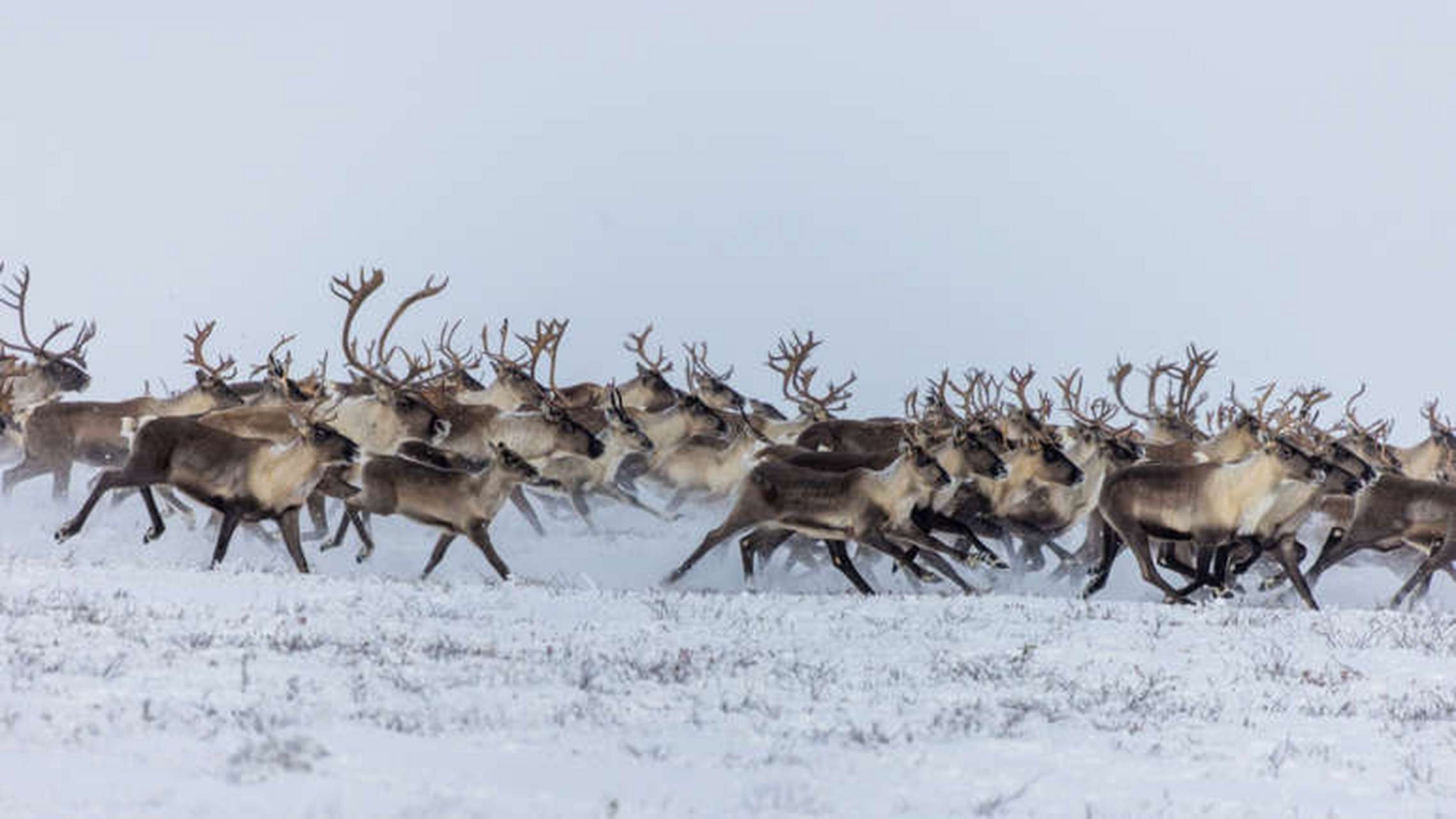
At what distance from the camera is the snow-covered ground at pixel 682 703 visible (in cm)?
560

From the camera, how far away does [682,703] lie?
271 inches

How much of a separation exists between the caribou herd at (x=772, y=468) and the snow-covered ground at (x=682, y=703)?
1.92 m

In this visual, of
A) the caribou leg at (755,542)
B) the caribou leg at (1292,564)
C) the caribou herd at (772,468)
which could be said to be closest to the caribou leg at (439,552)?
the caribou herd at (772,468)

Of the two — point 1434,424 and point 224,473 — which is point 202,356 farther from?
point 1434,424

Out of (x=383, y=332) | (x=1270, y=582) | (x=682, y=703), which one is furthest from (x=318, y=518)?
(x=682, y=703)

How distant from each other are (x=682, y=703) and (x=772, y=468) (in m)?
6.60

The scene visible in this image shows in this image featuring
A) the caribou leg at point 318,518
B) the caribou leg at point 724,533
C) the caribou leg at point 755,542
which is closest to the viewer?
the caribou leg at point 724,533

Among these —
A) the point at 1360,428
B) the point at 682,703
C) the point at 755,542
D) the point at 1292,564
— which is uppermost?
the point at 682,703

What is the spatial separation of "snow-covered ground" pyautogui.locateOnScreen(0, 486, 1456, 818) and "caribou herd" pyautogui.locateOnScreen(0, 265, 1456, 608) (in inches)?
75.7

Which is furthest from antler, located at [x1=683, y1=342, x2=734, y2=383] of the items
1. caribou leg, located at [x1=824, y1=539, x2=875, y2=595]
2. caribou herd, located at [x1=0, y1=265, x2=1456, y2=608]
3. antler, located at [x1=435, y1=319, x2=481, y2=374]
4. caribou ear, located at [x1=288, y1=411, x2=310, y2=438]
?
caribou ear, located at [x1=288, y1=411, x2=310, y2=438]

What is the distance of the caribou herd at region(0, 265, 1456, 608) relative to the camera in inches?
496

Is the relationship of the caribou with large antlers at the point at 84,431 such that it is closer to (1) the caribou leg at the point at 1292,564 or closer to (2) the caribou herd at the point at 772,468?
(2) the caribou herd at the point at 772,468

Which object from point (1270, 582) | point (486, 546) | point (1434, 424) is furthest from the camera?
point (1434, 424)

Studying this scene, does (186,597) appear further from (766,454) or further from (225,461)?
(766,454)
